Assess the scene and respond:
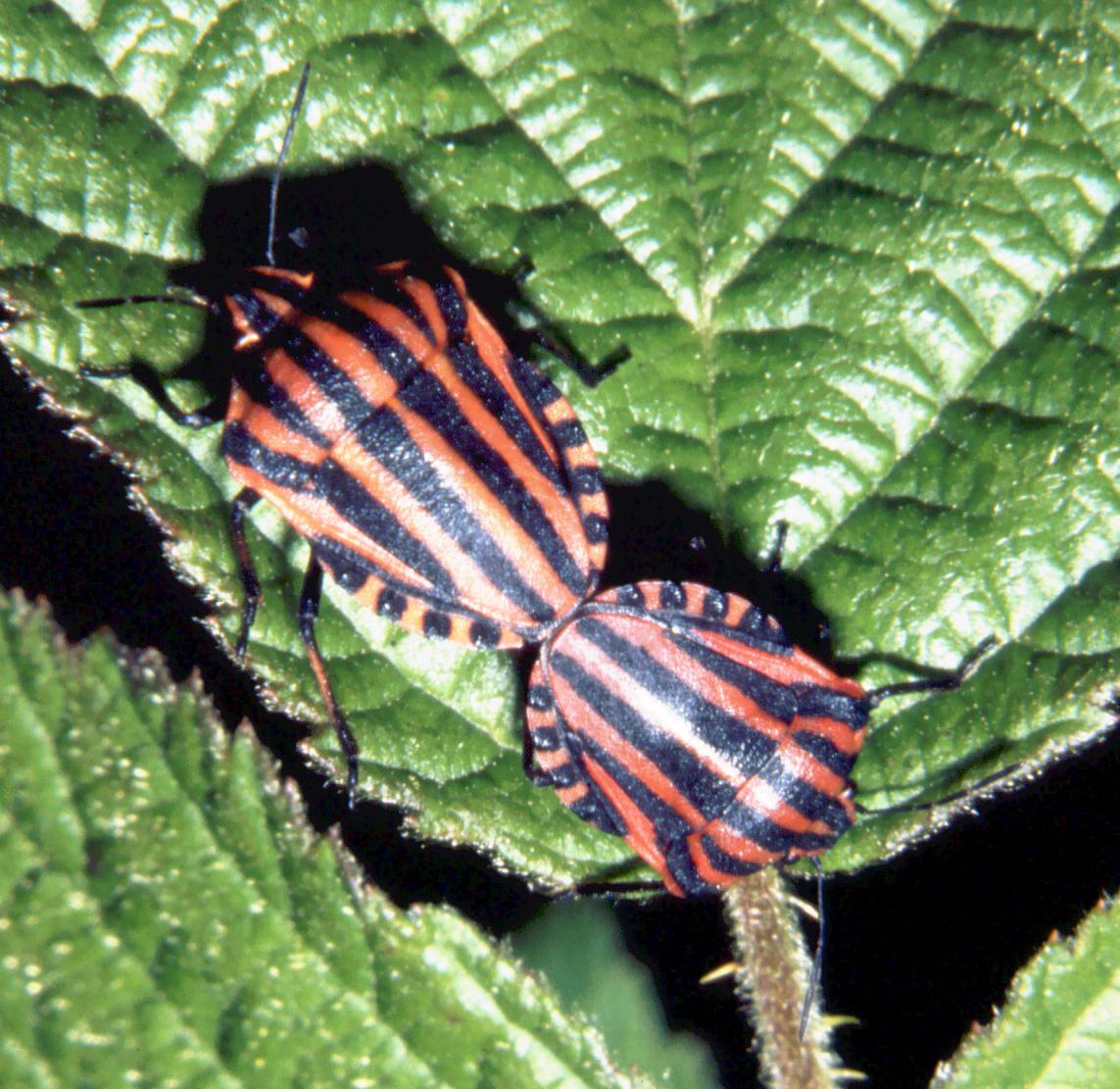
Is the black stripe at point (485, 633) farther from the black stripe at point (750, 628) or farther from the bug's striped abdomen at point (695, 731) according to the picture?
the black stripe at point (750, 628)

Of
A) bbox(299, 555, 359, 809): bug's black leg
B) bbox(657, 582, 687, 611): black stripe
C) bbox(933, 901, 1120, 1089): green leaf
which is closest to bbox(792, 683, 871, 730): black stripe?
bbox(657, 582, 687, 611): black stripe

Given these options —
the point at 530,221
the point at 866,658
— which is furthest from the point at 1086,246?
the point at 530,221

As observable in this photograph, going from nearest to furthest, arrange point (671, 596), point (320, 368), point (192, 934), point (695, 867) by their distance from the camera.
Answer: point (192, 934)
point (695, 867)
point (320, 368)
point (671, 596)

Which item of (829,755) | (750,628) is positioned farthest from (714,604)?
(829,755)

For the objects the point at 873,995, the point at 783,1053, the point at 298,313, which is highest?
the point at 298,313

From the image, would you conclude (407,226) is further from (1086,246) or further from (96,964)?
(96,964)

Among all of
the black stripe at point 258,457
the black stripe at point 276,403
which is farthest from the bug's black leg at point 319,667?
the black stripe at point 276,403

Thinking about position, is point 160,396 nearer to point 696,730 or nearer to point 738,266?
point 738,266
